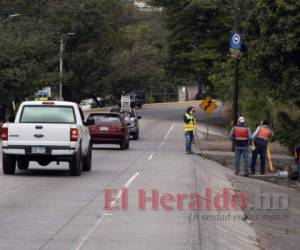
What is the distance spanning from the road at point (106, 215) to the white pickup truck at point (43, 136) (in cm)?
55

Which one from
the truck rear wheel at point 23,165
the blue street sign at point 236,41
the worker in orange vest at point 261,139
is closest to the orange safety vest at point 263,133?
the worker in orange vest at point 261,139

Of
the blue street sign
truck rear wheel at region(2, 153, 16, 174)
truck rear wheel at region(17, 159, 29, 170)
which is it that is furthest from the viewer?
the blue street sign

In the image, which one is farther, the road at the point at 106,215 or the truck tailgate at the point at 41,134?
the truck tailgate at the point at 41,134

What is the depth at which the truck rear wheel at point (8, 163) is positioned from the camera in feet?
71.3

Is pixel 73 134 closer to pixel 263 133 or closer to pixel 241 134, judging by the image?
pixel 241 134

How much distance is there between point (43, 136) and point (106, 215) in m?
7.47

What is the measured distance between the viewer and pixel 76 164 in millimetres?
21875

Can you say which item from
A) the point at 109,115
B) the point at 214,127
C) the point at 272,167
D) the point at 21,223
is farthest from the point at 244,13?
the point at 21,223

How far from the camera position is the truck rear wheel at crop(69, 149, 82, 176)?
71.3ft

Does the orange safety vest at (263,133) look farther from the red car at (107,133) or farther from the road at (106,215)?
the red car at (107,133)

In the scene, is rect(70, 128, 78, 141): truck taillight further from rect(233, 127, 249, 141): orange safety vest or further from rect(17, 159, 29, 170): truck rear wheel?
rect(233, 127, 249, 141): orange safety vest

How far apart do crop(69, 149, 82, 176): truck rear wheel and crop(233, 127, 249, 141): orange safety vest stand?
5929mm

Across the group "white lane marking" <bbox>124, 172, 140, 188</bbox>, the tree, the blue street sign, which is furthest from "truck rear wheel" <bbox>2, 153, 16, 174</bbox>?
the tree

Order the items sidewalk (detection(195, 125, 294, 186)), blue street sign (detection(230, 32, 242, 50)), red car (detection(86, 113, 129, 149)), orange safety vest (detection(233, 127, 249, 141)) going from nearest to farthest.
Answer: orange safety vest (detection(233, 127, 249, 141)), sidewalk (detection(195, 125, 294, 186)), red car (detection(86, 113, 129, 149)), blue street sign (detection(230, 32, 242, 50))
